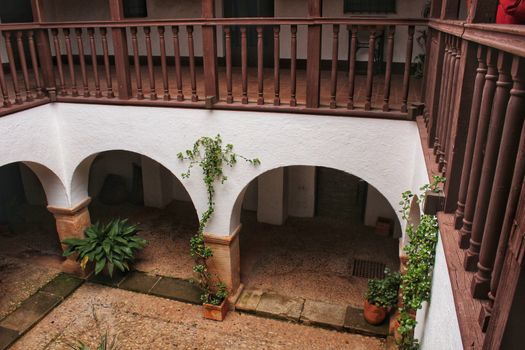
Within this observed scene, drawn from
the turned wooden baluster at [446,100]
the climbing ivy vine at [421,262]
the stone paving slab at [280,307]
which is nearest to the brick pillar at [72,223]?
the stone paving slab at [280,307]

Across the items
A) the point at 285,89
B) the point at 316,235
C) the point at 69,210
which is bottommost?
the point at 316,235

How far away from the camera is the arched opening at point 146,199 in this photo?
10078 millimetres

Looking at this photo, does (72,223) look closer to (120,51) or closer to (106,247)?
(106,247)

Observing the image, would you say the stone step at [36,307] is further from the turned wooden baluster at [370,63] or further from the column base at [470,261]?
the column base at [470,261]

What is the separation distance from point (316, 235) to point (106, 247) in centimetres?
441

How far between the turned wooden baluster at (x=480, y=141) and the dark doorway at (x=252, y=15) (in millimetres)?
8285

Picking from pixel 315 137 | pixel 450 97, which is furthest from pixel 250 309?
pixel 450 97

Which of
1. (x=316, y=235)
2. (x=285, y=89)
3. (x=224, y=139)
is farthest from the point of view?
(x=316, y=235)

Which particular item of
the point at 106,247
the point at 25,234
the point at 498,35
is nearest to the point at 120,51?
the point at 106,247

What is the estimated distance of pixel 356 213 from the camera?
10844 millimetres

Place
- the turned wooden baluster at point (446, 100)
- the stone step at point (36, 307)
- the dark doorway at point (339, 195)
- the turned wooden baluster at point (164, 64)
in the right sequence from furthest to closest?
the dark doorway at point (339, 195) < the stone step at point (36, 307) < the turned wooden baluster at point (164, 64) < the turned wooden baluster at point (446, 100)

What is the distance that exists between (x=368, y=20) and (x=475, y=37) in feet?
11.2

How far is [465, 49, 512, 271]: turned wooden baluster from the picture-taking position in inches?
70.6

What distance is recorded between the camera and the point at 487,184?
1.98m
